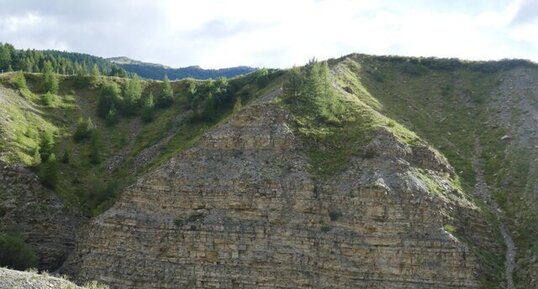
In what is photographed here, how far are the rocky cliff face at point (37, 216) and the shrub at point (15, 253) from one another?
2.75m

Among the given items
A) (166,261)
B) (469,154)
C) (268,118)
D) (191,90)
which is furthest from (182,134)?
(469,154)

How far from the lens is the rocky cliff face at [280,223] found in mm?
39406

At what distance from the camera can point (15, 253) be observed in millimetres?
45438

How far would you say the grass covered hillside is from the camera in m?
56.6

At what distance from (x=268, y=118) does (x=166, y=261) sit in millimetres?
16029

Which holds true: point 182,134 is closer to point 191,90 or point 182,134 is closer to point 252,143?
point 191,90

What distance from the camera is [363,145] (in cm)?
4591

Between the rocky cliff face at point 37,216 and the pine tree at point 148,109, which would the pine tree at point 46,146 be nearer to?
the rocky cliff face at point 37,216

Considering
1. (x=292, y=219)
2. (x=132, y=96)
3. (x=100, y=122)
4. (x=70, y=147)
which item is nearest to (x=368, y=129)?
(x=292, y=219)

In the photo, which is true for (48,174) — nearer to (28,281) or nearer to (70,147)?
(70,147)

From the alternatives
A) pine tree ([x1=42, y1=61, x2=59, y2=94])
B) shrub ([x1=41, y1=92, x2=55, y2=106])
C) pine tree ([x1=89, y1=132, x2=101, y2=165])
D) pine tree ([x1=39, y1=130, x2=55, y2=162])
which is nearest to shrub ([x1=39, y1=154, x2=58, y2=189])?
pine tree ([x1=39, y1=130, x2=55, y2=162])

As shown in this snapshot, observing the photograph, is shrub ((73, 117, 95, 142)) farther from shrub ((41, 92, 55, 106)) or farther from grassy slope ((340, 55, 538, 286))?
grassy slope ((340, 55, 538, 286))

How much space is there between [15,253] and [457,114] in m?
50.9

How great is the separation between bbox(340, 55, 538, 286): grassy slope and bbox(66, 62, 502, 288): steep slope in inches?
168
